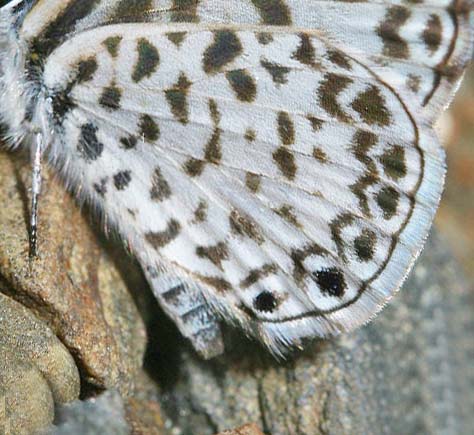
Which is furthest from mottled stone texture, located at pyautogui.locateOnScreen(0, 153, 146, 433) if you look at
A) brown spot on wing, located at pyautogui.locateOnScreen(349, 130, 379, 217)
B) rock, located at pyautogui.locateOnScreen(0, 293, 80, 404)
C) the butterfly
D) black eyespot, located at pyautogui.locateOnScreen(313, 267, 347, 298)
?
brown spot on wing, located at pyautogui.locateOnScreen(349, 130, 379, 217)

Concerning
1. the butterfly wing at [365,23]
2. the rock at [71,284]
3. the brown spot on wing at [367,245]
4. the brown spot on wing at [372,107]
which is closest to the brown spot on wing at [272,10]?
the butterfly wing at [365,23]

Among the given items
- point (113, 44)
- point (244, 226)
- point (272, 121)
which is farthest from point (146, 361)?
point (113, 44)

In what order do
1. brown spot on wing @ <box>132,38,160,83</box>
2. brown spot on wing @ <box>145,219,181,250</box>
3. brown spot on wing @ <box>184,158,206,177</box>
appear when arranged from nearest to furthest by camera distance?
brown spot on wing @ <box>132,38,160,83</box> → brown spot on wing @ <box>184,158,206,177</box> → brown spot on wing @ <box>145,219,181,250</box>

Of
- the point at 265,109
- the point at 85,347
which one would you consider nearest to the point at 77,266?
the point at 85,347

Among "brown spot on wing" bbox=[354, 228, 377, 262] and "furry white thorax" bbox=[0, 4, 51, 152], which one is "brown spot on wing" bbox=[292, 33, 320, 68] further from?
"furry white thorax" bbox=[0, 4, 51, 152]

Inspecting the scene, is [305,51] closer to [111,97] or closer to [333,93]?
[333,93]

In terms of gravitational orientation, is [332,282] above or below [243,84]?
below

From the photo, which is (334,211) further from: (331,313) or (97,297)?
(97,297)

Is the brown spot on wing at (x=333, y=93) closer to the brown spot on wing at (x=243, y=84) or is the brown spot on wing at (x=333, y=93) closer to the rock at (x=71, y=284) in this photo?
the brown spot on wing at (x=243, y=84)
